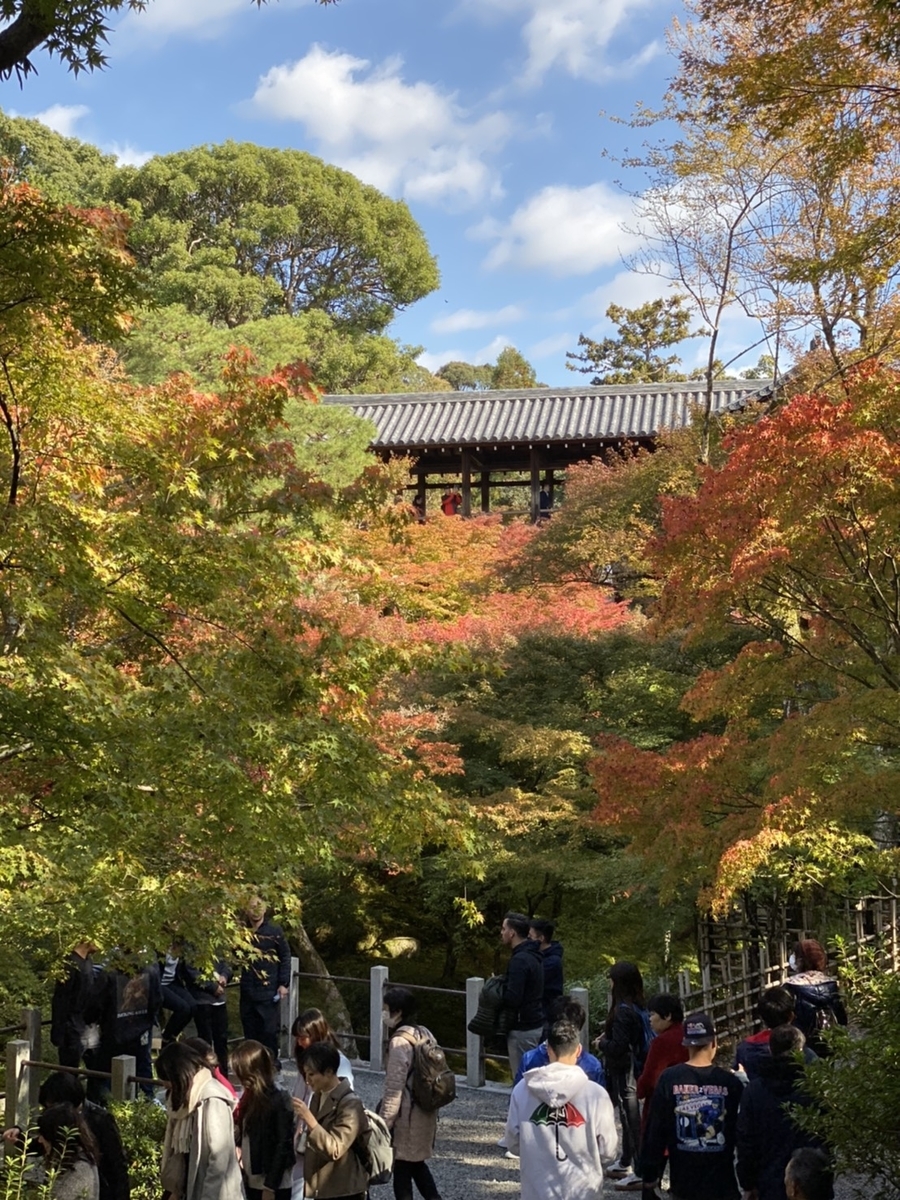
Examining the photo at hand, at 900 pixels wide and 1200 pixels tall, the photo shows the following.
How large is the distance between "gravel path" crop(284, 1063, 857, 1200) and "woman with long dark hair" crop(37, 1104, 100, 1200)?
291 cm

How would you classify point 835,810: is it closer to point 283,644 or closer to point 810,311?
point 283,644

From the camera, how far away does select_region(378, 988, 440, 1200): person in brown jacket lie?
17.7 feet

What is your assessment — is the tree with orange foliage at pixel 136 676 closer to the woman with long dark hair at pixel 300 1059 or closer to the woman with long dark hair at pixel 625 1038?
the woman with long dark hair at pixel 300 1059

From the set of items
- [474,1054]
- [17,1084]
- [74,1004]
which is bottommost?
[474,1054]

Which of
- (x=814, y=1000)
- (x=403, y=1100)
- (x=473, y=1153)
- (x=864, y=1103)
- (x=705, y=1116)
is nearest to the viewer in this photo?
(x=864, y=1103)

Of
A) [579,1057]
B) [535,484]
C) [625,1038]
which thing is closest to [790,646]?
[625,1038]

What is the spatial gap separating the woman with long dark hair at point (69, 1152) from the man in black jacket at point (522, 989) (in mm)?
2872

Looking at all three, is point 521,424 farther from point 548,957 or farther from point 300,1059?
point 300,1059

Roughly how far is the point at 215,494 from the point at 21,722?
11.8 ft

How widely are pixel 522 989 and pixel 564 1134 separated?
246 cm

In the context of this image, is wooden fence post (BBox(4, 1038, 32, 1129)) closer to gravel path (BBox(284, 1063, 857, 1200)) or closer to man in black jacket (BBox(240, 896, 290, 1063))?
man in black jacket (BBox(240, 896, 290, 1063))

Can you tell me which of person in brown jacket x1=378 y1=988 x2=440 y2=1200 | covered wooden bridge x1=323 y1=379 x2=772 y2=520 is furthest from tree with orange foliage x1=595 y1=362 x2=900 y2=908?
covered wooden bridge x1=323 y1=379 x2=772 y2=520

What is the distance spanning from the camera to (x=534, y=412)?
2758cm

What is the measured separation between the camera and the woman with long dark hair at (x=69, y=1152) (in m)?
4.40
